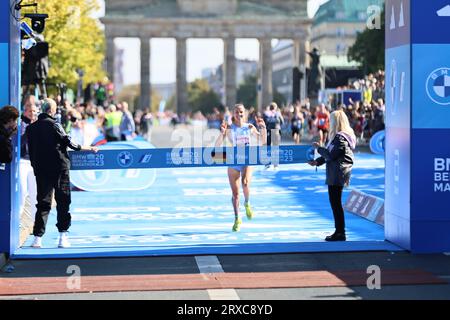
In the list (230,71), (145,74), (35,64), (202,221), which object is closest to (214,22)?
(230,71)

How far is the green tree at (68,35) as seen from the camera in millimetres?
40147

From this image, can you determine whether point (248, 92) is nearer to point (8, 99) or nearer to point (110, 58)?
point (110, 58)

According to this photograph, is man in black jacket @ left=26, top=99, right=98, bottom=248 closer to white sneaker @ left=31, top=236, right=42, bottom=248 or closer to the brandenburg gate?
white sneaker @ left=31, top=236, right=42, bottom=248

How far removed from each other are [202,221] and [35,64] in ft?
22.8

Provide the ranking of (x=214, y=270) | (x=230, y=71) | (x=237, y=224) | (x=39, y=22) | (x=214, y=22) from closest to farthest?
(x=214, y=270)
(x=39, y=22)
(x=237, y=224)
(x=214, y=22)
(x=230, y=71)

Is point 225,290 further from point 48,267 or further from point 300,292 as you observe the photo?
point 48,267

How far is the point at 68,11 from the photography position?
44.7m

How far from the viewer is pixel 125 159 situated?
15461 millimetres

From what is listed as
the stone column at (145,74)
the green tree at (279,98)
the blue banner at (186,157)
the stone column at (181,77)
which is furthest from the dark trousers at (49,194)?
the green tree at (279,98)

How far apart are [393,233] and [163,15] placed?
11131cm

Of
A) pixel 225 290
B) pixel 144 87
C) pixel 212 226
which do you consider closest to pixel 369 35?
pixel 144 87

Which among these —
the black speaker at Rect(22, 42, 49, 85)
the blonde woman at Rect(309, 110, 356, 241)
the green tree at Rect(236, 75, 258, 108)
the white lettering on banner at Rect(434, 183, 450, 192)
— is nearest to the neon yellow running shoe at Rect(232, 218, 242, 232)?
the blonde woman at Rect(309, 110, 356, 241)

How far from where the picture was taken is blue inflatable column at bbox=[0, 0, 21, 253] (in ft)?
43.9

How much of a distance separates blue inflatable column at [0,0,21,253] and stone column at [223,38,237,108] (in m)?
114
